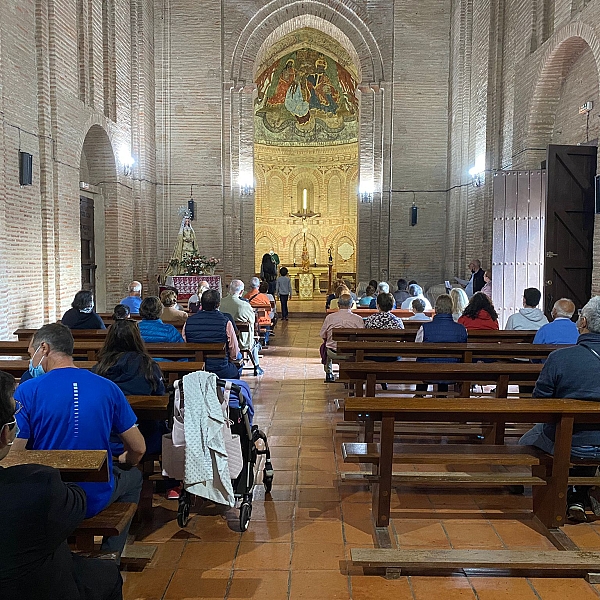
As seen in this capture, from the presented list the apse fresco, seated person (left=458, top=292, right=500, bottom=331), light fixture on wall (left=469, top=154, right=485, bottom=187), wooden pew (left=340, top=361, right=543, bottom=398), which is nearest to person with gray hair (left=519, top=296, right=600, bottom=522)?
wooden pew (left=340, top=361, right=543, bottom=398)

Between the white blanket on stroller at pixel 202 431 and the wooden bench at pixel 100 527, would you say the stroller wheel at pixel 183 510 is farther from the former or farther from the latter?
the wooden bench at pixel 100 527

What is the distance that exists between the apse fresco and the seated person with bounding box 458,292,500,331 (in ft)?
53.2

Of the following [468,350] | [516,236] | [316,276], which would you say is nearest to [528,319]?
[468,350]

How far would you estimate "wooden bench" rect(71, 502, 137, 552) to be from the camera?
10.3ft

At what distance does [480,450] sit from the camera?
4.27m

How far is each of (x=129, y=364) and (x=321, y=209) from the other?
23.6 metres

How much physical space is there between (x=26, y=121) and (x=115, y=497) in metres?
8.67

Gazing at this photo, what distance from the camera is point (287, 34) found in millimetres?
19391

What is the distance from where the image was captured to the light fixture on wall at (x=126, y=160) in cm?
1523

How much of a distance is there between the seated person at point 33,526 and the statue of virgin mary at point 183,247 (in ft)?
48.8

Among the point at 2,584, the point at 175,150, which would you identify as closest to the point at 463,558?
the point at 2,584

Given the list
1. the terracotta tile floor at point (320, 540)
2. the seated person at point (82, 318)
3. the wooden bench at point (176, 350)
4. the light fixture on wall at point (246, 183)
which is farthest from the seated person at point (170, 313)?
the light fixture on wall at point (246, 183)

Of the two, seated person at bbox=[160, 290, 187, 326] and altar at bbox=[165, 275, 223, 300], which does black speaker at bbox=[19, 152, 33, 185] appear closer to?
seated person at bbox=[160, 290, 187, 326]

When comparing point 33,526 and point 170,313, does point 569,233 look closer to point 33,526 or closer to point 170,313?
point 170,313
